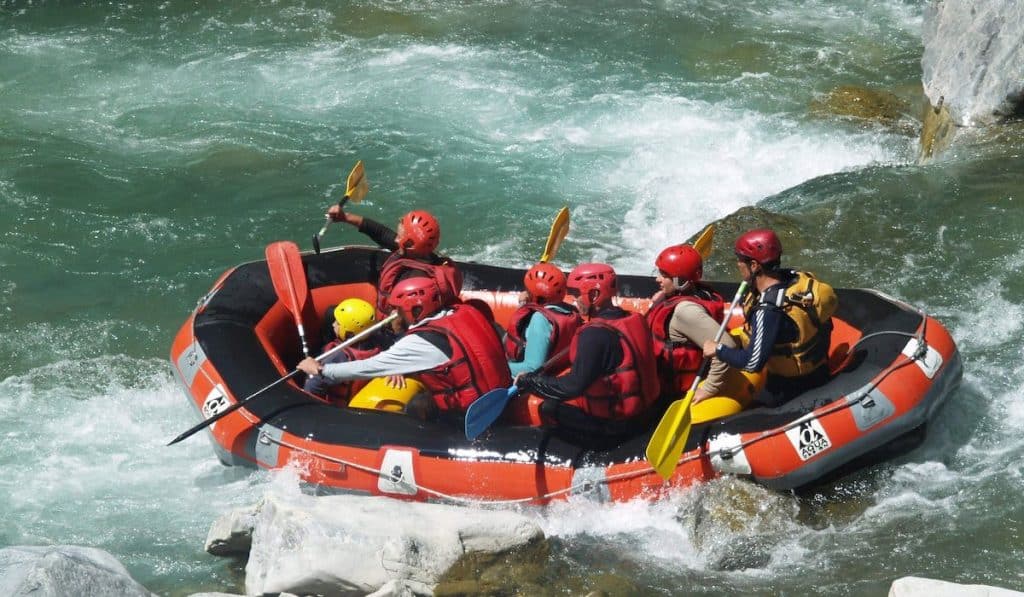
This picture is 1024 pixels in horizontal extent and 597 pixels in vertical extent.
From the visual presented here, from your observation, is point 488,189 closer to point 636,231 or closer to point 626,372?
point 636,231

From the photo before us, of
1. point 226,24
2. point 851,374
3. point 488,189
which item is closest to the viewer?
point 851,374

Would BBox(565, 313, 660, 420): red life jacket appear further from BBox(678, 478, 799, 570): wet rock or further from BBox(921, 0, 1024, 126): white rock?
BBox(921, 0, 1024, 126): white rock

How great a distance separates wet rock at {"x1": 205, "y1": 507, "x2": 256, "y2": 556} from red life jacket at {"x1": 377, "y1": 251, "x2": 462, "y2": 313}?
1.62 metres

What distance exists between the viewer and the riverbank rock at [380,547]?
5363mm

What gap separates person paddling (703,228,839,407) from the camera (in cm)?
606

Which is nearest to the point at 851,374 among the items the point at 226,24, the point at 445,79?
the point at 445,79

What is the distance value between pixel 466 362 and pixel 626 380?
2.79ft

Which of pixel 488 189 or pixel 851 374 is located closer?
pixel 851 374

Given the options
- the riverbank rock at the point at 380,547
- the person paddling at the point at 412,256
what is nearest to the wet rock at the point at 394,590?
the riverbank rock at the point at 380,547

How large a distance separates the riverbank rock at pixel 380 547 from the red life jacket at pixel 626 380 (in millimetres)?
723

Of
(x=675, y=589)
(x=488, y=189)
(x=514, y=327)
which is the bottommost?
(x=488, y=189)

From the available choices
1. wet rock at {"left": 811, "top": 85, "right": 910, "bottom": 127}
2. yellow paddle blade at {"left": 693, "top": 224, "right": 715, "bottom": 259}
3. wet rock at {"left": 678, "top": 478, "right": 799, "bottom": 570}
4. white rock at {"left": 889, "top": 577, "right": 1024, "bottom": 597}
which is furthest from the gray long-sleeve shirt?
wet rock at {"left": 811, "top": 85, "right": 910, "bottom": 127}

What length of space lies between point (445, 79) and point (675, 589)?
883 centimetres

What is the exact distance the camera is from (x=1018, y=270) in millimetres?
8820
